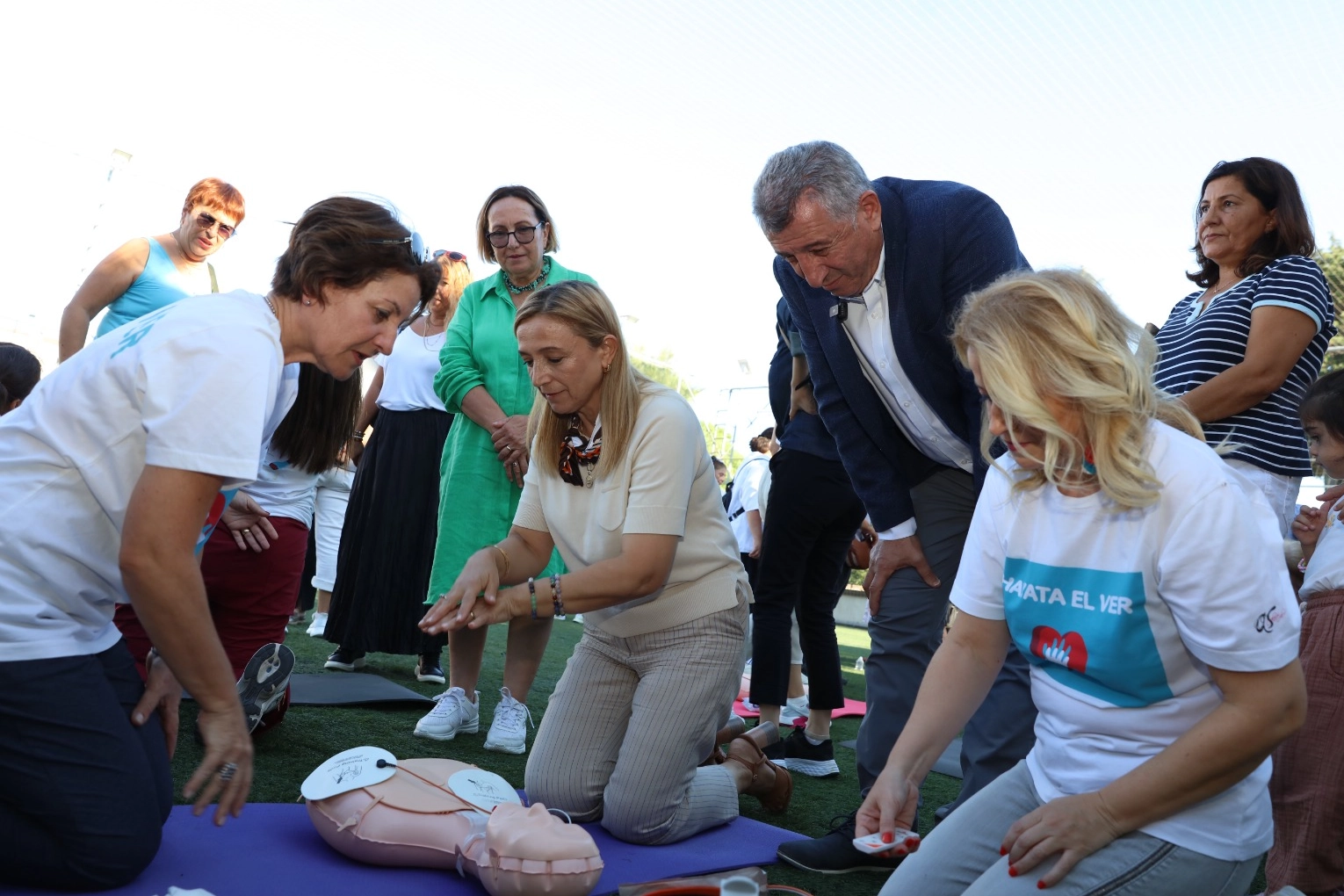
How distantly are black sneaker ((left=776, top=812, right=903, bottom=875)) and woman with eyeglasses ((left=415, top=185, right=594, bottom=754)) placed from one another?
4.31 ft

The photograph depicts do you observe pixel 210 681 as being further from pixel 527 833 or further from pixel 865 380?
pixel 865 380

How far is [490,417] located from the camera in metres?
3.69

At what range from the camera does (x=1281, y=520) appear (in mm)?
2715

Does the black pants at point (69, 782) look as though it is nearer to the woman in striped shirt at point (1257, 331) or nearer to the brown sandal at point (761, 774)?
the brown sandal at point (761, 774)

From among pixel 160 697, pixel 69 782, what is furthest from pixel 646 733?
pixel 69 782

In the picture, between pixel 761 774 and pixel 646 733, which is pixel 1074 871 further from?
pixel 761 774

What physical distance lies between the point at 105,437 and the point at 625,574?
119cm

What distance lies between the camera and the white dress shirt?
8.71ft

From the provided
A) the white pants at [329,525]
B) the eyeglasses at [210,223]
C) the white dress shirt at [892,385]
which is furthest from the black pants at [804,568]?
the white pants at [329,525]

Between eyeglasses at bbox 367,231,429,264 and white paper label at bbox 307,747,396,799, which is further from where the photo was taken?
white paper label at bbox 307,747,396,799

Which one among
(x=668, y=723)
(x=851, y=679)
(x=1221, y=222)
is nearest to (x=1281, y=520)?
(x=1221, y=222)

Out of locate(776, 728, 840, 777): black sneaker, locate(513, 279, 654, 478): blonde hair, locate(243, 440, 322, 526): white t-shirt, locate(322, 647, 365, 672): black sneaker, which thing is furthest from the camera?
locate(322, 647, 365, 672): black sneaker

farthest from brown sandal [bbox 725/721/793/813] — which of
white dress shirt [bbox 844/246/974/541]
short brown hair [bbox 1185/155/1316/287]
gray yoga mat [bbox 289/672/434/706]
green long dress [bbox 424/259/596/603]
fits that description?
short brown hair [bbox 1185/155/1316/287]

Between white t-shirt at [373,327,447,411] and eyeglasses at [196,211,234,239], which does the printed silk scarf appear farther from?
eyeglasses at [196,211,234,239]
